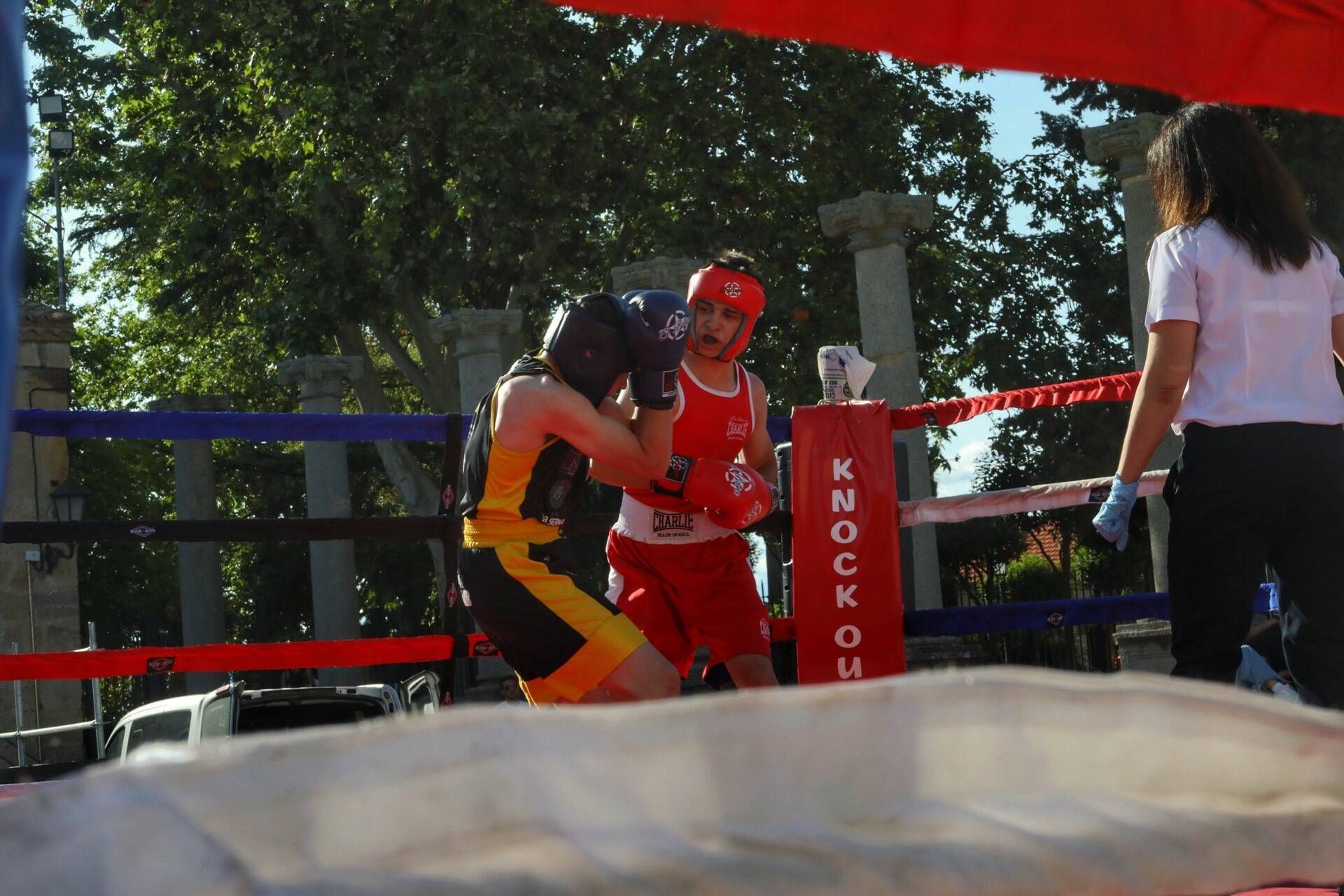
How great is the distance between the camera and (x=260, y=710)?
8.48 m

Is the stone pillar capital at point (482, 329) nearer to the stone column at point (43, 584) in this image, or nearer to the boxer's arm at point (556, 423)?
the stone column at point (43, 584)

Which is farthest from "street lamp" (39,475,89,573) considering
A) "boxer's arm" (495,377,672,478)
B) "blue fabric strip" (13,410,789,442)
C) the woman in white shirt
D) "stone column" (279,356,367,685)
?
the woman in white shirt

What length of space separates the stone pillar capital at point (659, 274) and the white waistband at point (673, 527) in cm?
380

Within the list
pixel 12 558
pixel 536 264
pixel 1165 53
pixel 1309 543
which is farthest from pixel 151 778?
pixel 536 264

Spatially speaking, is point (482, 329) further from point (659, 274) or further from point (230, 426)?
point (230, 426)

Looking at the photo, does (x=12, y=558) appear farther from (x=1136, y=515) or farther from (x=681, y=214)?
(x=1136, y=515)

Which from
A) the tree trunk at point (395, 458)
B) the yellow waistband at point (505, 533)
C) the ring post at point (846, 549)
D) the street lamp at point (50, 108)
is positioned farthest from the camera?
the tree trunk at point (395, 458)

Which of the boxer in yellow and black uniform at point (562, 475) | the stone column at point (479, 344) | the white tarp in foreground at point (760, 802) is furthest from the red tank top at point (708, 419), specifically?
the stone column at point (479, 344)

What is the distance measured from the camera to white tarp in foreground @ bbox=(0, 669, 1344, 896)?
502 millimetres

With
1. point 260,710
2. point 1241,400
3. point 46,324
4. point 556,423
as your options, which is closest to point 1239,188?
point 1241,400

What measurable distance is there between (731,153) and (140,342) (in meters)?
11.3

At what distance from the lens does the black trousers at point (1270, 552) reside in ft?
8.63

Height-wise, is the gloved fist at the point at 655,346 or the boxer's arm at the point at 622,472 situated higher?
the gloved fist at the point at 655,346

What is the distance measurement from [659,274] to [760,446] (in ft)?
12.2
